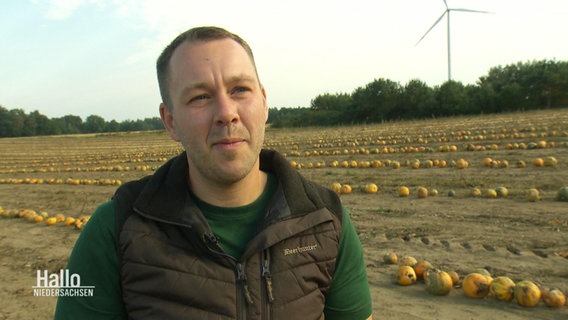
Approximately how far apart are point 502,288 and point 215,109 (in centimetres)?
344

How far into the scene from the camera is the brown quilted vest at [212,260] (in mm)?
1849

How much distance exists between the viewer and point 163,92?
2.06 metres

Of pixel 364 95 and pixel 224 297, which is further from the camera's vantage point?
pixel 364 95

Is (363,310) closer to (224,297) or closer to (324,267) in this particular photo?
(324,267)

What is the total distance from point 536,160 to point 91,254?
11378mm

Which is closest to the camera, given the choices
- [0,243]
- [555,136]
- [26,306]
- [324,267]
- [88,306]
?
[88,306]

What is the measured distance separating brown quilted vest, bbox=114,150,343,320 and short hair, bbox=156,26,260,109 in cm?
39

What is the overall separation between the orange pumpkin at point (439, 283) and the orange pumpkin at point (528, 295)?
23.3 inches

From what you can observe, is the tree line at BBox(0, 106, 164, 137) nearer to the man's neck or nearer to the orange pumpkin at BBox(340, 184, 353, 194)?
the orange pumpkin at BBox(340, 184, 353, 194)

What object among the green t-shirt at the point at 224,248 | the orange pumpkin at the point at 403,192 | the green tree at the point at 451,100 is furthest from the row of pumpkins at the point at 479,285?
the green tree at the point at 451,100

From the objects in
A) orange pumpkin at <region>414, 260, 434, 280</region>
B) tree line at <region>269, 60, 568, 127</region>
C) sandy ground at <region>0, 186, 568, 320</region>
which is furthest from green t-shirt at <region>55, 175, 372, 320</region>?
tree line at <region>269, 60, 568, 127</region>

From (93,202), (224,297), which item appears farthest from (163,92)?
(93,202)

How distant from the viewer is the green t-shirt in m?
1.83

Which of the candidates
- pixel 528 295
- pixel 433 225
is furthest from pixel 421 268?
pixel 433 225
